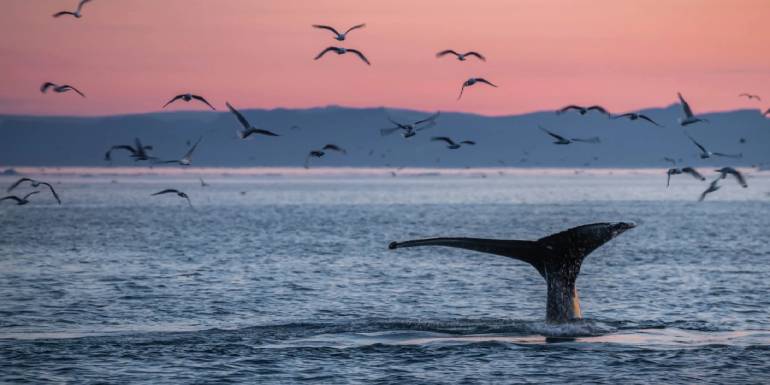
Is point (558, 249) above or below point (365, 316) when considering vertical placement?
above

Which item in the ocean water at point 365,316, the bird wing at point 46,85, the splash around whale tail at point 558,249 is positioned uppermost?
the bird wing at point 46,85

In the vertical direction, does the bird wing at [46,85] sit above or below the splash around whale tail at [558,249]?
above

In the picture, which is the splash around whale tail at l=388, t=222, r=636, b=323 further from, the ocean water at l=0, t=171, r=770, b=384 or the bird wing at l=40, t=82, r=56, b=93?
the bird wing at l=40, t=82, r=56, b=93

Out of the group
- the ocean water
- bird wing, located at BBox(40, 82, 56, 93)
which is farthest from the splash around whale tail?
bird wing, located at BBox(40, 82, 56, 93)

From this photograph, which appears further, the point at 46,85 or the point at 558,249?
the point at 46,85

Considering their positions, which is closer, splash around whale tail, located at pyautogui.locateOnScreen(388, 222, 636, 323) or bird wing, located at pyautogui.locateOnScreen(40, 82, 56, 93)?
splash around whale tail, located at pyautogui.locateOnScreen(388, 222, 636, 323)

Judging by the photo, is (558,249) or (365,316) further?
(365,316)

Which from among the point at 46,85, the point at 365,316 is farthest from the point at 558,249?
the point at 46,85

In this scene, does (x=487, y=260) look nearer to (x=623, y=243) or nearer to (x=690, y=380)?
(x=623, y=243)

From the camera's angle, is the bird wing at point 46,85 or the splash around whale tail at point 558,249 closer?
the splash around whale tail at point 558,249

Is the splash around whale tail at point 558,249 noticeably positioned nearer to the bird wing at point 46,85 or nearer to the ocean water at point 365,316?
the ocean water at point 365,316

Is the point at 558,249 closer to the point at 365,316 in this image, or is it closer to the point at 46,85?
the point at 365,316

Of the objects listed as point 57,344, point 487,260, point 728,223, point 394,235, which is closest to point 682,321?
point 57,344

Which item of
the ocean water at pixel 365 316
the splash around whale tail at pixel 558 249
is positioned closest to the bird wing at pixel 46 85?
the ocean water at pixel 365 316
